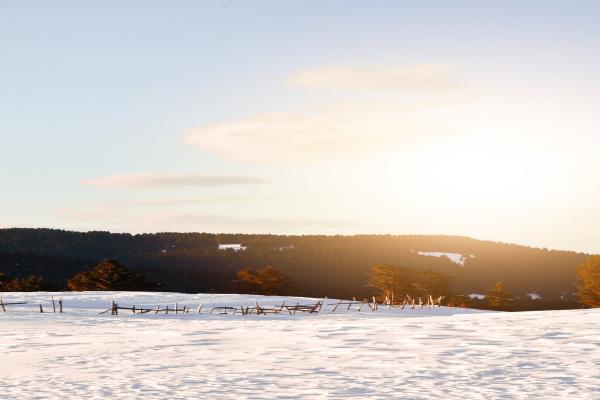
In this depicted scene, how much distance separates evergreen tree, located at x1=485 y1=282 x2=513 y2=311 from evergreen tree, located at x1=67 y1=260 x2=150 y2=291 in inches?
1746

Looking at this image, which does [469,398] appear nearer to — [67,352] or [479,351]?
[479,351]

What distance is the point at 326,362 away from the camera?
20062 mm

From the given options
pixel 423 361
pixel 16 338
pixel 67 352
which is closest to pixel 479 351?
pixel 423 361

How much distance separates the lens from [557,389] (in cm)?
1559

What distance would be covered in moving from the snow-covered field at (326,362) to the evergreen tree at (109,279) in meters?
59.3

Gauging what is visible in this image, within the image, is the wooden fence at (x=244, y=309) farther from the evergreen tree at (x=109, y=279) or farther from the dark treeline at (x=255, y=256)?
the dark treeline at (x=255, y=256)

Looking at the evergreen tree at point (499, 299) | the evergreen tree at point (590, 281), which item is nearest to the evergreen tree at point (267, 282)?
the evergreen tree at point (499, 299)

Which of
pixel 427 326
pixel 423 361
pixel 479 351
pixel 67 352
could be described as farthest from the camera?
pixel 427 326

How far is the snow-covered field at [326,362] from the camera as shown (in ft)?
53.4

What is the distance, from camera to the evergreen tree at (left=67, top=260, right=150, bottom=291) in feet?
298

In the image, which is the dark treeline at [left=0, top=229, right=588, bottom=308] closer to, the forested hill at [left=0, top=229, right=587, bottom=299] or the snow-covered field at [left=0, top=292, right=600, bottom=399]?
the forested hill at [left=0, top=229, right=587, bottom=299]

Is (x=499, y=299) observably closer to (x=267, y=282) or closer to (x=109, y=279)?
(x=267, y=282)

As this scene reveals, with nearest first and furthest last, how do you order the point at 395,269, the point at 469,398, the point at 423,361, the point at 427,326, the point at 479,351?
the point at 469,398 → the point at 423,361 → the point at 479,351 → the point at 427,326 → the point at 395,269

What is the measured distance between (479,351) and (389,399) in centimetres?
665
